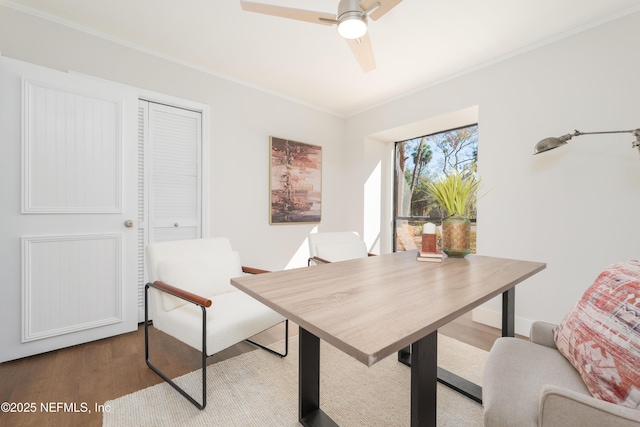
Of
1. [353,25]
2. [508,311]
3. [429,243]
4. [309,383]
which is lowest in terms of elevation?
[309,383]

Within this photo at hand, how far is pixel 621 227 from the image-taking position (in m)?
2.05

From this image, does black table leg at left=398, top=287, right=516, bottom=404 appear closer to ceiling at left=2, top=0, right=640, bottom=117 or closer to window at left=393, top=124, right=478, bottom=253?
window at left=393, top=124, right=478, bottom=253

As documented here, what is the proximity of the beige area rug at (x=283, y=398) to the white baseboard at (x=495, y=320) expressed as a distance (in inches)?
31.2

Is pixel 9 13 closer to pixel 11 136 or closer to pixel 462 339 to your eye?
pixel 11 136

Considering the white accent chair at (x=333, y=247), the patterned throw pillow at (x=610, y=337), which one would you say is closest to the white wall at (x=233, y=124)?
the white accent chair at (x=333, y=247)

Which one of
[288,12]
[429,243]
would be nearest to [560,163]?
[429,243]

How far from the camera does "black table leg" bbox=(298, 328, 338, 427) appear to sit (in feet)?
4.25

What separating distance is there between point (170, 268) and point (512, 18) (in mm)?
3103

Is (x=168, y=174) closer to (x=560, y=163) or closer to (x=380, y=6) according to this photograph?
(x=380, y=6)

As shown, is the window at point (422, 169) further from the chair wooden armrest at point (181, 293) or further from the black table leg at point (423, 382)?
the chair wooden armrest at point (181, 293)

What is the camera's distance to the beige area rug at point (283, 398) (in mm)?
1423

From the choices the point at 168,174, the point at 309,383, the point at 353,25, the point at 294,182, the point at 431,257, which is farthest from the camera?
the point at 294,182

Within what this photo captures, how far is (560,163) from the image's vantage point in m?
2.32

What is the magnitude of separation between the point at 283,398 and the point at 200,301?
0.75m
